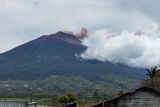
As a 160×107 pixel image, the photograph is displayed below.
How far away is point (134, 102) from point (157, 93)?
1.72m

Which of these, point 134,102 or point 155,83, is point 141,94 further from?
point 155,83

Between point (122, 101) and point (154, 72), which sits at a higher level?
point (154, 72)

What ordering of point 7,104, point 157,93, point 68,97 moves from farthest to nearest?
point 68,97, point 157,93, point 7,104

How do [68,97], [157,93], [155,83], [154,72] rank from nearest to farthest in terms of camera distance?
[157,93], [155,83], [154,72], [68,97]

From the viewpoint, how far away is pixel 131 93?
3747 centimetres

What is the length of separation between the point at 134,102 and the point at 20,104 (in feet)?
27.4

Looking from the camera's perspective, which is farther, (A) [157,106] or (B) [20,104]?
(A) [157,106]

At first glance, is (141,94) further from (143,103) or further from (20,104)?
(20,104)

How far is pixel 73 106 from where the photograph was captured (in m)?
39.6

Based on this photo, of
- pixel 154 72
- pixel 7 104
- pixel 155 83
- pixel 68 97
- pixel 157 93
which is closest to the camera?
pixel 7 104

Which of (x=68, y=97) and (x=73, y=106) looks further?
(x=68, y=97)

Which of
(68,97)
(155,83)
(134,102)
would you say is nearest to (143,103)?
(134,102)

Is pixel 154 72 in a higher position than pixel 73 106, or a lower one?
higher

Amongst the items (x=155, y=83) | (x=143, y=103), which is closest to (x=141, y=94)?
(x=143, y=103)
